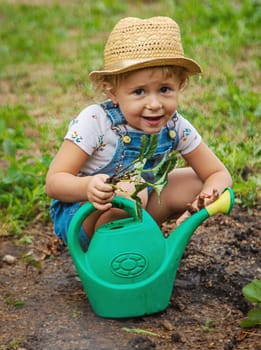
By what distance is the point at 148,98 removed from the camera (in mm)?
2514

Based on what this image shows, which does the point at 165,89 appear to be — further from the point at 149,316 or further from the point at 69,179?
the point at 149,316

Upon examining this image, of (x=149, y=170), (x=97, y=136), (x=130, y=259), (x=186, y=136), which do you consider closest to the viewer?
(x=149, y=170)

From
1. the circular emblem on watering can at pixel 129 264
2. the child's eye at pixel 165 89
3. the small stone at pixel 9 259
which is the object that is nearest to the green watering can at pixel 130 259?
the circular emblem on watering can at pixel 129 264

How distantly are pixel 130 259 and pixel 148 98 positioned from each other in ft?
1.64

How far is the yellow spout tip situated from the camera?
2460 mm

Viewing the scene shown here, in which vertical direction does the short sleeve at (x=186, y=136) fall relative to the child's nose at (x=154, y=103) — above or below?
below

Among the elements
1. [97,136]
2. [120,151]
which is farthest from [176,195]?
[97,136]

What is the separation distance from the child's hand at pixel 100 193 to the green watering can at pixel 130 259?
0.06 meters

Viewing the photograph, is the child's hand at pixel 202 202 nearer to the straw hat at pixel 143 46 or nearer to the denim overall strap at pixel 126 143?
the denim overall strap at pixel 126 143

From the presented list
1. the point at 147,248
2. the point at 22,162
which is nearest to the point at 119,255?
the point at 147,248

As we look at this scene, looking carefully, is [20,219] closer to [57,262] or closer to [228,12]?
[57,262]

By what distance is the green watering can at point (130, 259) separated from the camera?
2398 mm

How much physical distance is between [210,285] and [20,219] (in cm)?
98

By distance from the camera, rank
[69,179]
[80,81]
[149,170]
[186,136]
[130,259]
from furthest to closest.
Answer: [80,81] < [186,136] < [69,179] < [130,259] < [149,170]
